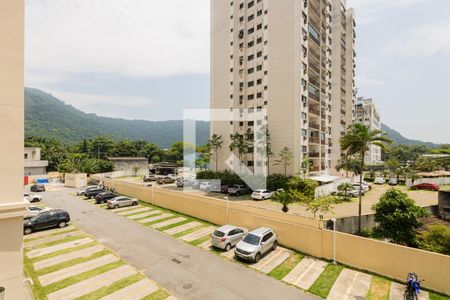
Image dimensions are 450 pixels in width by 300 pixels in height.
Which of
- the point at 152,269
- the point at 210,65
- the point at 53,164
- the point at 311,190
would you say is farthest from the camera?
the point at 53,164

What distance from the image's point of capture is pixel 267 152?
44.8 meters

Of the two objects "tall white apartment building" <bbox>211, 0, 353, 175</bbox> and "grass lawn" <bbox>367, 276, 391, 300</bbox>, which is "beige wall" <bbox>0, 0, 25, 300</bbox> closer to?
"grass lawn" <bbox>367, 276, 391, 300</bbox>

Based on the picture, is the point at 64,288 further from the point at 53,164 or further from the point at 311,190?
the point at 53,164

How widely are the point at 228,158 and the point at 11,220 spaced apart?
149 ft

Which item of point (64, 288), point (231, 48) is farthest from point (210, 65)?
point (64, 288)

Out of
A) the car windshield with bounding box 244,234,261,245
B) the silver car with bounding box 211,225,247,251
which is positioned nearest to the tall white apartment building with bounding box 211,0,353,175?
the silver car with bounding box 211,225,247,251

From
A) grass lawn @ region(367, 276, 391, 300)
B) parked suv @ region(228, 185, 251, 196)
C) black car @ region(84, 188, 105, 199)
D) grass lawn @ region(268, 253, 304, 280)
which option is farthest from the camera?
parked suv @ region(228, 185, 251, 196)

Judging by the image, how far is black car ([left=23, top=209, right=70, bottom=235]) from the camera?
1952 cm

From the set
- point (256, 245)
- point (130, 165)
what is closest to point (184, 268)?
point (256, 245)

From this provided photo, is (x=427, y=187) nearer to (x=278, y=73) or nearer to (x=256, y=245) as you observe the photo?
(x=278, y=73)

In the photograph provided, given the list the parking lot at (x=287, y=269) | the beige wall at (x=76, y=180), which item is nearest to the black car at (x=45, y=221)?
the parking lot at (x=287, y=269)

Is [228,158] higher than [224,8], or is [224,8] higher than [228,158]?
[224,8]

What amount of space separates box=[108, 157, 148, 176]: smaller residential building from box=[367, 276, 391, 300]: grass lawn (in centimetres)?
7008

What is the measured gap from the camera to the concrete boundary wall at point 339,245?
40.8ft
